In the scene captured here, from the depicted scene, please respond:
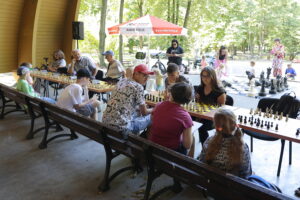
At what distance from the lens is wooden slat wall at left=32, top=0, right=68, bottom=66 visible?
360 inches

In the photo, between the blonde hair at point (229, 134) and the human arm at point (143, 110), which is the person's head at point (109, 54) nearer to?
the human arm at point (143, 110)

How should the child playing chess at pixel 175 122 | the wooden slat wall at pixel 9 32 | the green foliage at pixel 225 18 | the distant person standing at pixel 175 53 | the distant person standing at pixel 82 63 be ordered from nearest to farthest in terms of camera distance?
the child playing chess at pixel 175 122 → the distant person standing at pixel 82 63 → the wooden slat wall at pixel 9 32 → the distant person standing at pixel 175 53 → the green foliage at pixel 225 18

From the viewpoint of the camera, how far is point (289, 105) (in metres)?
3.63

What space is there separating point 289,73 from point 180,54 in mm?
4967

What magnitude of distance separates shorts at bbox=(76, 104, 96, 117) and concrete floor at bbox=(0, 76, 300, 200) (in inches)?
18.7

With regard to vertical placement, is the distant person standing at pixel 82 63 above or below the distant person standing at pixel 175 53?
below

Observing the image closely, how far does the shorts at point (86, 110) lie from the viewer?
13.9 feet

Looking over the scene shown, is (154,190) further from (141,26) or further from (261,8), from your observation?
(261,8)

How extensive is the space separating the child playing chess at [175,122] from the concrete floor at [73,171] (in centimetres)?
68

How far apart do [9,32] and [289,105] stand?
9.15 m

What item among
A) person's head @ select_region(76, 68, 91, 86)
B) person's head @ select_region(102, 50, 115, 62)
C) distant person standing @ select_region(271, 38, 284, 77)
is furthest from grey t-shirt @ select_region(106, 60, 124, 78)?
distant person standing @ select_region(271, 38, 284, 77)

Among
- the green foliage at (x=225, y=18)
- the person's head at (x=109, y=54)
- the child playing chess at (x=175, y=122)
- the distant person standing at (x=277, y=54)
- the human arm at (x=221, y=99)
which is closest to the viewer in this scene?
the child playing chess at (x=175, y=122)

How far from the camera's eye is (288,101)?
364 centimetres

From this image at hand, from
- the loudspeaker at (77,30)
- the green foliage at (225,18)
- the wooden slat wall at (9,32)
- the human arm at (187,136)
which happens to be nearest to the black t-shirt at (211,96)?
the human arm at (187,136)
